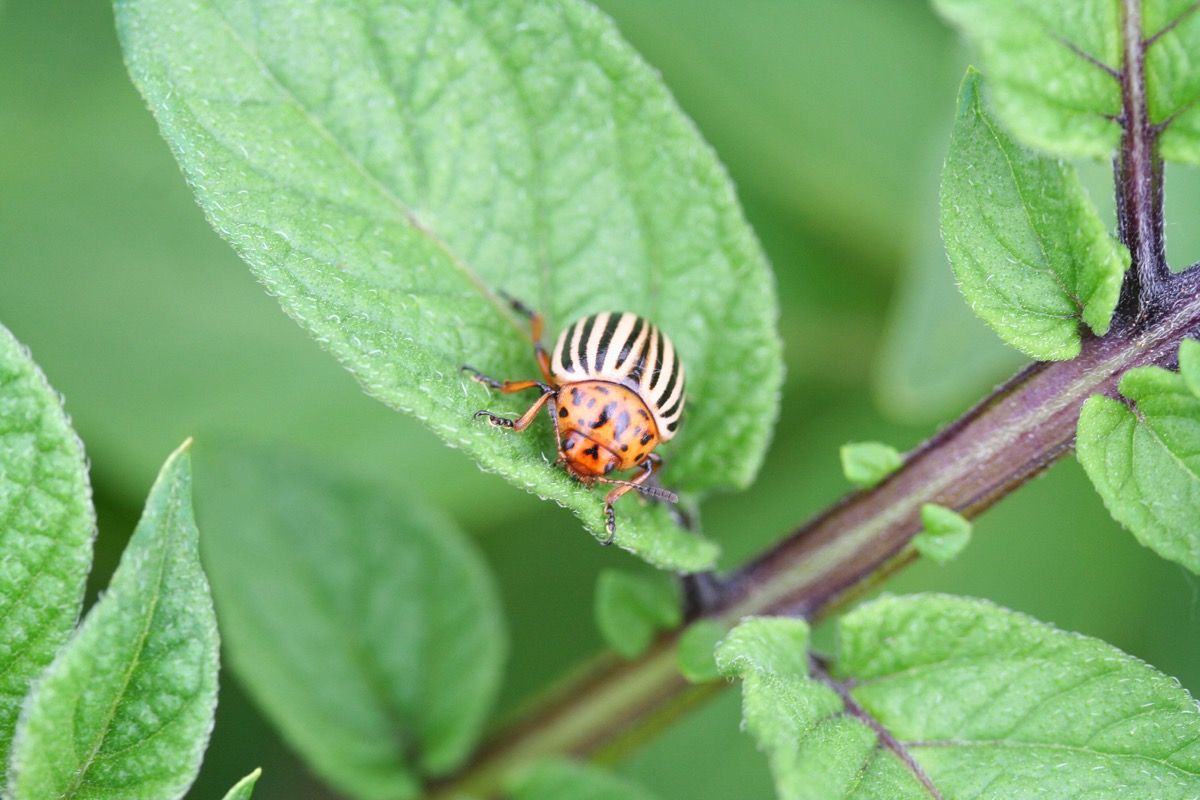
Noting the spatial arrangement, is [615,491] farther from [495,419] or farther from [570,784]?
[570,784]

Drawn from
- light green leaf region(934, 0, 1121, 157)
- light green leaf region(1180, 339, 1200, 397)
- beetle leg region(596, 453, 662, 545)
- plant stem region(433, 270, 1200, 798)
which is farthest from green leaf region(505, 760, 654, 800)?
light green leaf region(934, 0, 1121, 157)

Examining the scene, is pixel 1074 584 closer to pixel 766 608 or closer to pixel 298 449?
pixel 766 608

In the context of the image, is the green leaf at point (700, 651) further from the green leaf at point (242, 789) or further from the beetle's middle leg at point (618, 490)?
the green leaf at point (242, 789)

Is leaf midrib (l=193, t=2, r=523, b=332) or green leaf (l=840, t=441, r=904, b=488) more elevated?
leaf midrib (l=193, t=2, r=523, b=332)

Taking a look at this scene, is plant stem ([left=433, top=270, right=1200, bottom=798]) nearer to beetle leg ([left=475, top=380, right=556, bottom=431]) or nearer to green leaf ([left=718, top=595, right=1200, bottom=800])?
green leaf ([left=718, top=595, right=1200, bottom=800])

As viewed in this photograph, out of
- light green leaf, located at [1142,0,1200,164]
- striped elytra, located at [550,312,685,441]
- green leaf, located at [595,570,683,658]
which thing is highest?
light green leaf, located at [1142,0,1200,164]

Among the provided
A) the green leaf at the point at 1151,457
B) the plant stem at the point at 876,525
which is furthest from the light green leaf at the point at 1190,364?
the plant stem at the point at 876,525
